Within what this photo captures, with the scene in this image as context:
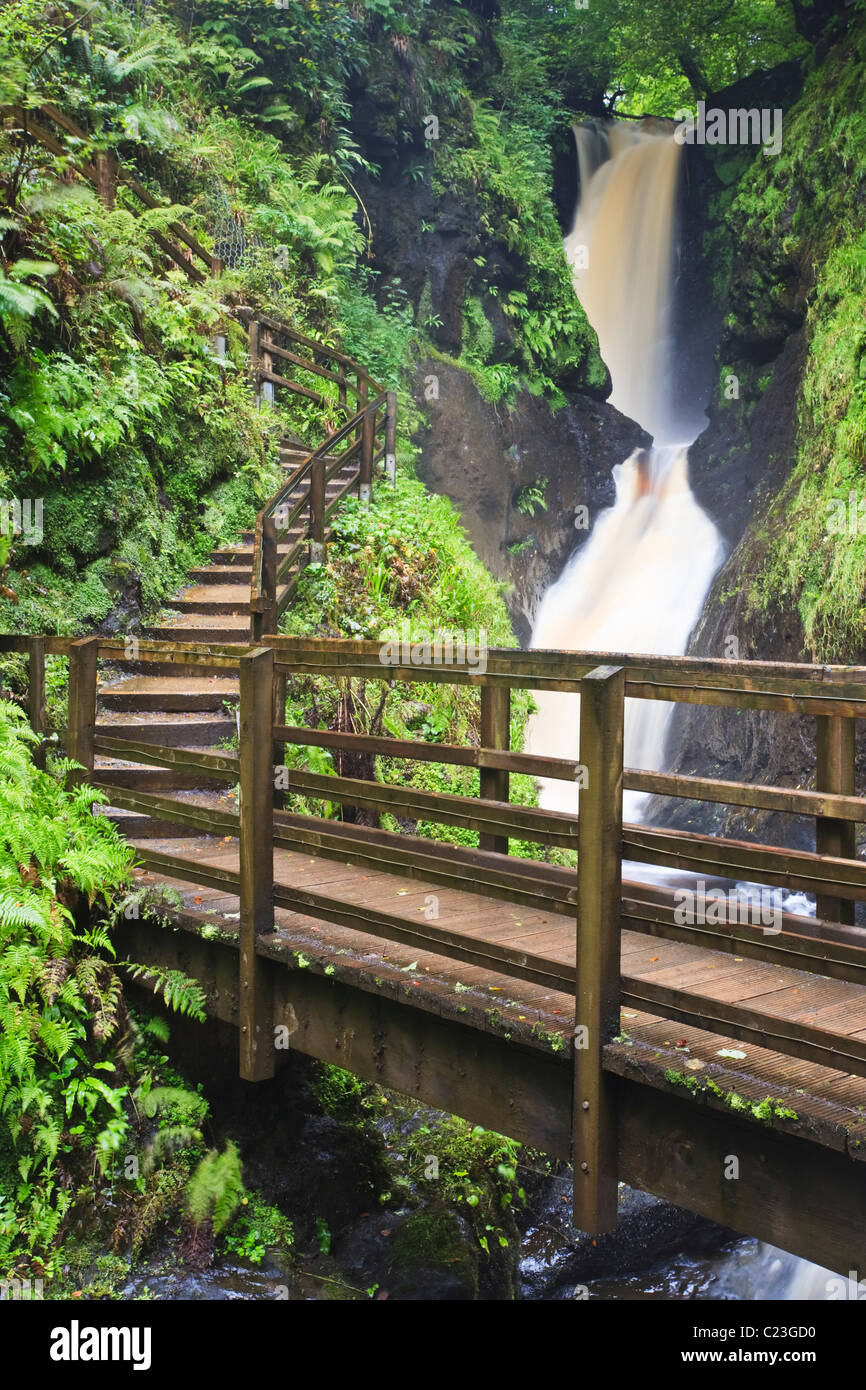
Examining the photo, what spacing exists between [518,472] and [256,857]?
14198 millimetres

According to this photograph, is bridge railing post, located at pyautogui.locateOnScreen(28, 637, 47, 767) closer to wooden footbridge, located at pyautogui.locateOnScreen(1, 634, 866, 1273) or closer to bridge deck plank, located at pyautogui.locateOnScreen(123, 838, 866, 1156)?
wooden footbridge, located at pyautogui.locateOnScreen(1, 634, 866, 1273)

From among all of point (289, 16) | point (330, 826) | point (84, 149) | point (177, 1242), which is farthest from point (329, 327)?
point (177, 1242)

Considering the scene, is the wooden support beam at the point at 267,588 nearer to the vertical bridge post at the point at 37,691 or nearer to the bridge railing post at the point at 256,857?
the vertical bridge post at the point at 37,691

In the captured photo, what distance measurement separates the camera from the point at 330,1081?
18.9ft

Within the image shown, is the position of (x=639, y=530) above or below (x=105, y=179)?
below

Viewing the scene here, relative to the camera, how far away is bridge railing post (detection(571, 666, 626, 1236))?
3244 mm

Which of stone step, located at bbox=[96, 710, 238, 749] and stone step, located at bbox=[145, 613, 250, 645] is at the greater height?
stone step, located at bbox=[145, 613, 250, 645]

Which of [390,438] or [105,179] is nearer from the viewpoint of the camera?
[105,179]

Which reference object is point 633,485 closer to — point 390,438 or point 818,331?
point 818,331

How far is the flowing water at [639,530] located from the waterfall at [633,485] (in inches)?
0.9

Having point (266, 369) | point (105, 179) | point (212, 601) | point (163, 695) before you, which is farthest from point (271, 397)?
point (163, 695)

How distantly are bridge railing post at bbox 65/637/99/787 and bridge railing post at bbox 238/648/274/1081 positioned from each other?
1564mm

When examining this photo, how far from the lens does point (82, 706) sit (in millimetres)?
5840

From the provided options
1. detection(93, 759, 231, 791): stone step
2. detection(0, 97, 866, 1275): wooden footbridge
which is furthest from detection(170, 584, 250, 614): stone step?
detection(0, 97, 866, 1275): wooden footbridge
